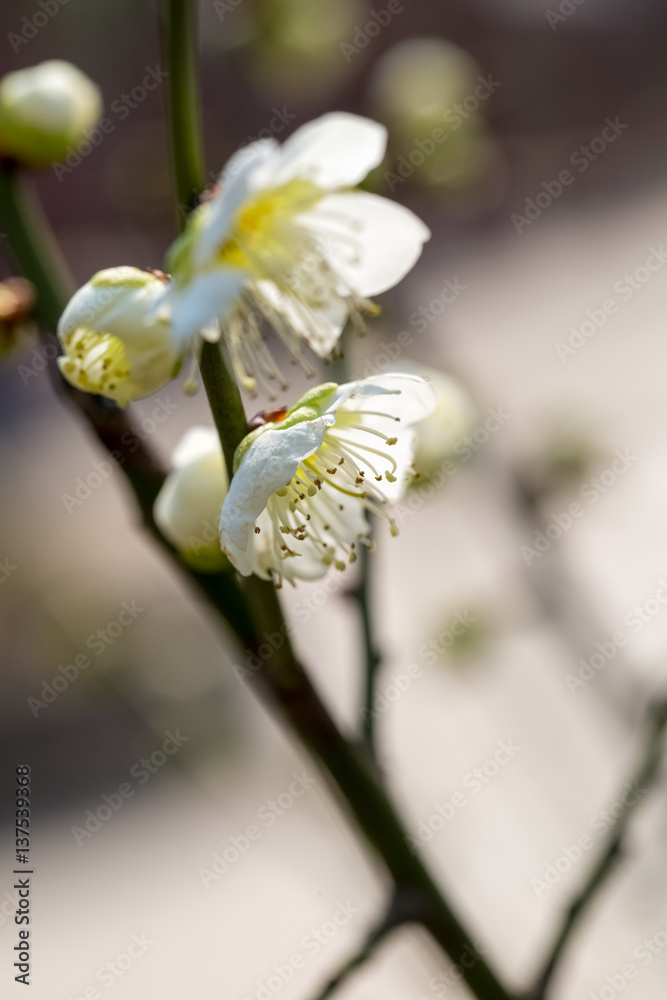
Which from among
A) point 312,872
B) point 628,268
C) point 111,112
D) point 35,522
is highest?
point 628,268

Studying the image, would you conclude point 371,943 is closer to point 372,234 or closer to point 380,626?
point 372,234

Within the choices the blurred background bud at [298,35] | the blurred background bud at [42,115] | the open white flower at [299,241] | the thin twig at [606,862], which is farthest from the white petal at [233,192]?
the blurred background bud at [298,35]

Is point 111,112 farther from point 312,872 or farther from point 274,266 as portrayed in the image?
point 274,266

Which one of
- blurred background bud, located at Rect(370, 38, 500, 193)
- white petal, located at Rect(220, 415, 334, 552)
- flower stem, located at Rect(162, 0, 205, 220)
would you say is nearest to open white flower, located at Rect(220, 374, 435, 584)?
white petal, located at Rect(220, 415, 334, 552)

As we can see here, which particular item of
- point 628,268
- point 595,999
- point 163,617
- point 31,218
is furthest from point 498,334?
point 31,218

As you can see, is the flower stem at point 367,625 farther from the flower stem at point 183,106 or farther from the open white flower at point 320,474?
the flower stem at point 183,106

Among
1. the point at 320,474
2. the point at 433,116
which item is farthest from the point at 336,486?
the point at 433,116
